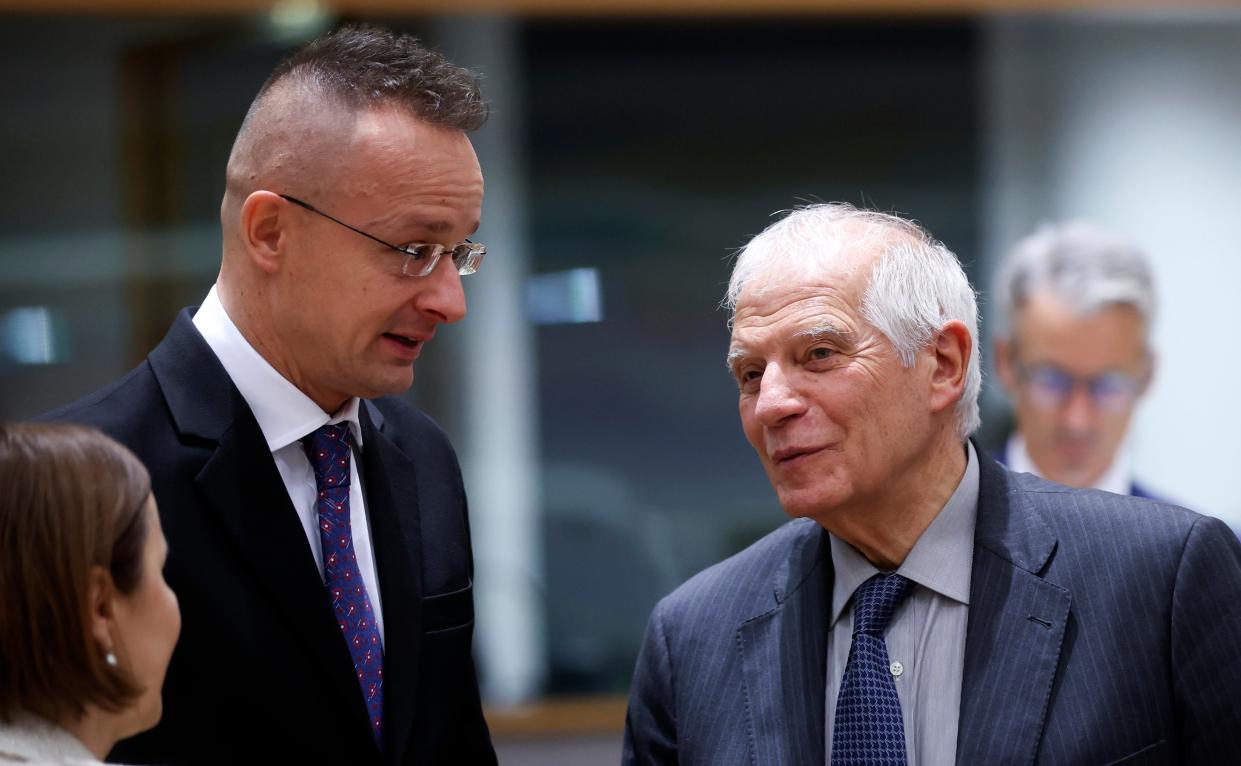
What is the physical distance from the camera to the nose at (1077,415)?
3.97m

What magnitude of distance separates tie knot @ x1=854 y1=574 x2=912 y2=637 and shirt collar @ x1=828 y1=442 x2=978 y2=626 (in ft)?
0.07

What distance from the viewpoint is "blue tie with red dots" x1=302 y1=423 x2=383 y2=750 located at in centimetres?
229

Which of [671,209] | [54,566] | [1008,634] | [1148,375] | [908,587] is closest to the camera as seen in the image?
[54,566]

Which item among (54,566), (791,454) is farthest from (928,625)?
(54,566)

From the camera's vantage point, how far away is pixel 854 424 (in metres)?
2.38

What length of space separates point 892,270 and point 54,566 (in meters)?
1.33

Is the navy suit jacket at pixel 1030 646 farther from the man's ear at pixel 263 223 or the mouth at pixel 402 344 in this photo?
the man's ear at pixel 263 223

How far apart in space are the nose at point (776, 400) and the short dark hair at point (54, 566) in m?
1.01

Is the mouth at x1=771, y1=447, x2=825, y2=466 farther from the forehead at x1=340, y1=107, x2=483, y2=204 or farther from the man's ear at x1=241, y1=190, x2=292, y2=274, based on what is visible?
the man's ear at x1=241, y1=190, x2=292, y2=274

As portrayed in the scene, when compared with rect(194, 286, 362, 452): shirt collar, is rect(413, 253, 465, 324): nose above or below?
above

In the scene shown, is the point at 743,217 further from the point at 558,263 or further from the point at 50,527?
the point at 50,527

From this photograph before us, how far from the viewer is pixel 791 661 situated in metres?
2.41

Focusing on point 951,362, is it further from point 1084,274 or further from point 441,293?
point 1084,274

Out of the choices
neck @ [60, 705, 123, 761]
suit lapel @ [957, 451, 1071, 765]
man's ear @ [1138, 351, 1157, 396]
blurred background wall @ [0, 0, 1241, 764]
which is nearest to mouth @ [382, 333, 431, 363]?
neck @ [60, 705, 123, 761]
